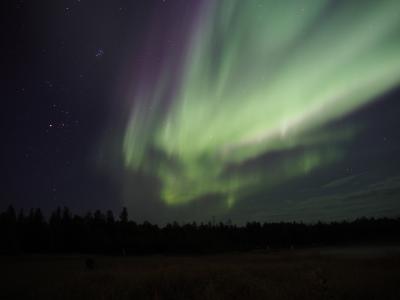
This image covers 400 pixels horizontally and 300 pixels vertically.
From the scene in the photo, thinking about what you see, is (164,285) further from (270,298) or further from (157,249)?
(157,249)

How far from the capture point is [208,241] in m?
88.9

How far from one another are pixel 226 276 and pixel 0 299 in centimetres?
1114

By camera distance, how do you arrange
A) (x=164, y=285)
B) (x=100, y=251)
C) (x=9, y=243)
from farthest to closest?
(x=100, y=251)
(x=9, y=243)
(x=164, y=285)

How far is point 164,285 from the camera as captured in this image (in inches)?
592

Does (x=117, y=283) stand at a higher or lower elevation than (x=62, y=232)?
lower

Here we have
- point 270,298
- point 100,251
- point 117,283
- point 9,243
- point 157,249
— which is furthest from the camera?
point 157,249

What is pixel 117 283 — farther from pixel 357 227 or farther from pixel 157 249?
Result: pixel 357 227

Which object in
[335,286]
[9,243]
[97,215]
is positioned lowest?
[335,286]

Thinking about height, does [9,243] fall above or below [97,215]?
below

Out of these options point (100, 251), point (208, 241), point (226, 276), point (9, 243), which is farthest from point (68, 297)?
point (208, 241)

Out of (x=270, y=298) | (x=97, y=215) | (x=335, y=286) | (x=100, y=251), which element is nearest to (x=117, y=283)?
(x=270, y=298)

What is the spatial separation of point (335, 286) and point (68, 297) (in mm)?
12336

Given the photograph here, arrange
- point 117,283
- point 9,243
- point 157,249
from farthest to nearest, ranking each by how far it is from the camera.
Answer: point 157,249 → point 9,243 → point 117,283

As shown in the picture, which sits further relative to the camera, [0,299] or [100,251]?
[100,251]
